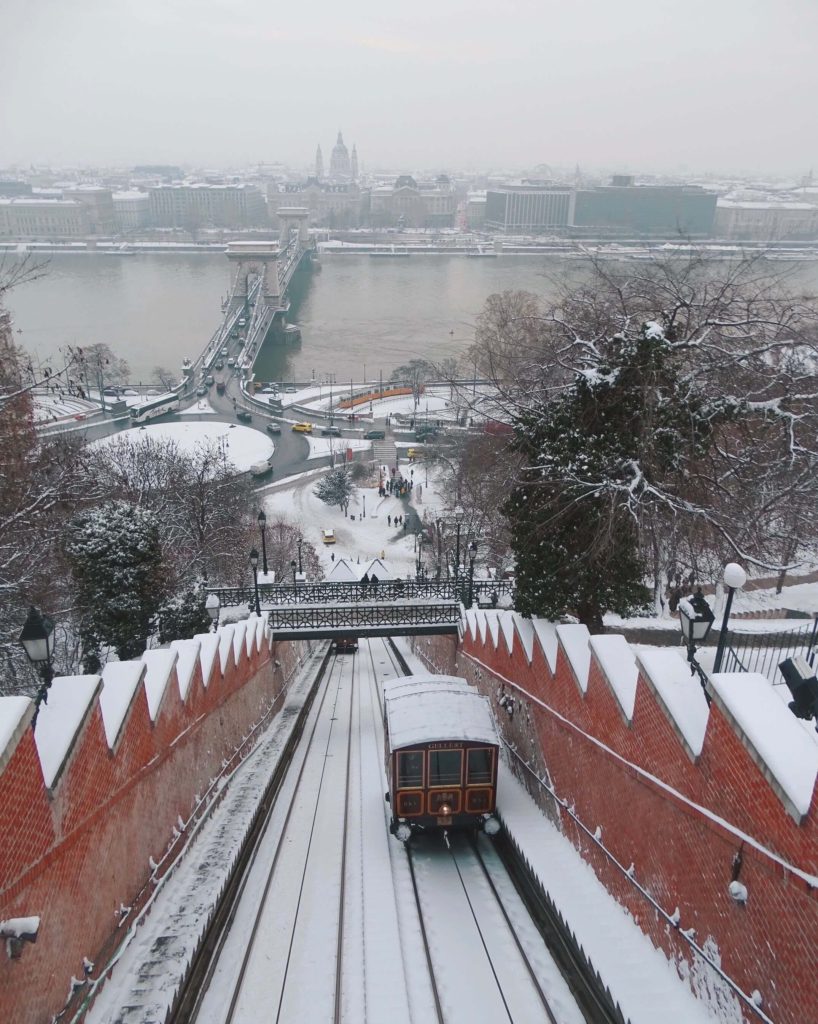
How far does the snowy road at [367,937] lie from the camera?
5.78 meters

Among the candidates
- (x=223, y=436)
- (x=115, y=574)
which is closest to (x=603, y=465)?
(x=115, y=574)

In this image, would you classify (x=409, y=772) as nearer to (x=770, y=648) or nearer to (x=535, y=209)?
(x=770, y=648)

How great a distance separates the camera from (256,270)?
4097 inches

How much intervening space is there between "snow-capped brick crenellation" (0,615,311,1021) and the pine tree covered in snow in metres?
5.12

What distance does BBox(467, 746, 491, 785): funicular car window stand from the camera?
8.57 m

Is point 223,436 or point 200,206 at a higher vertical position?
point 200,206

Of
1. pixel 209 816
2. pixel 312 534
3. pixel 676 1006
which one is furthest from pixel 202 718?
pixel 312 534

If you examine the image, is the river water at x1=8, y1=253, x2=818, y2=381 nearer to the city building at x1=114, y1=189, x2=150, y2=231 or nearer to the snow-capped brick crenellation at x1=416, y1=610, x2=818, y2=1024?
the city building at x1=114, y1=189, x2=150, y2=231

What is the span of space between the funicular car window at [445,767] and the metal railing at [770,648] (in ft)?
10.6

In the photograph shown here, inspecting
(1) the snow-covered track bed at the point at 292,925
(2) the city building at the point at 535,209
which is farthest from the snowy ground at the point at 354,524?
(2) the city building at the point at 535,209

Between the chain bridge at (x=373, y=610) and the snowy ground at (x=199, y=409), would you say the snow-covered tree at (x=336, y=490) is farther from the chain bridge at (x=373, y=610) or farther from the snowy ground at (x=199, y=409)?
the chain bridge at (x=373, y=610)

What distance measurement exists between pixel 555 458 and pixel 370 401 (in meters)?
55.0

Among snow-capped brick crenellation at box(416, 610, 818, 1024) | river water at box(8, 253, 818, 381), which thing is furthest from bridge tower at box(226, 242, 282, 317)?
snow-capped brick crenellation at box(416, 610, 818, 1024)

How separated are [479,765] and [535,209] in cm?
18720
